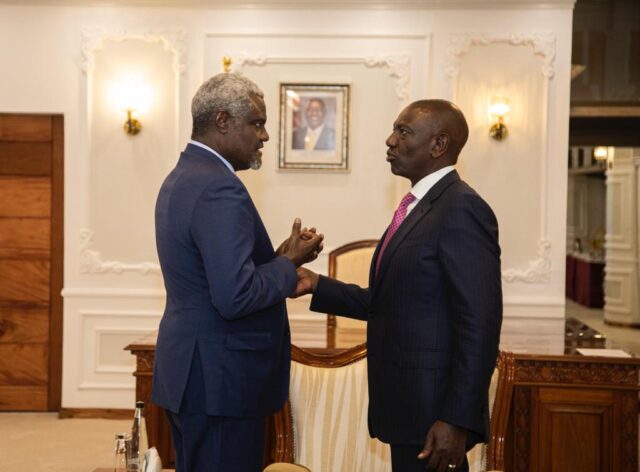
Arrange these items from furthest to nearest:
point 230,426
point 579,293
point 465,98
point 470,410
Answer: point 579,293 → point 465,98 → point 230,426 → point 470,410

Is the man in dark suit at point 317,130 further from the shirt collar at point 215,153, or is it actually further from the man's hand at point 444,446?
the man's hand at point 444,446

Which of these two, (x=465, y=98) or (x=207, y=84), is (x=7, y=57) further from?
(x=207, y=84)

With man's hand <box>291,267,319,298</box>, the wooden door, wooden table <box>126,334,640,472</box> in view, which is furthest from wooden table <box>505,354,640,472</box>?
the wooden door

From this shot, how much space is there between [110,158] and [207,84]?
146 inches

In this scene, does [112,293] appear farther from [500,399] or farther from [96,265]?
[500,399]

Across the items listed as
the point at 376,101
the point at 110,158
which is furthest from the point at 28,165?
the point at 376,101

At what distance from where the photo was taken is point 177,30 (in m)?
5.65

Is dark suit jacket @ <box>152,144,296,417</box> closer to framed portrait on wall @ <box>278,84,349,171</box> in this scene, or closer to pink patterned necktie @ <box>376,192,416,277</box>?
pink patterned necktie @ <box>376,192,416,277</box>

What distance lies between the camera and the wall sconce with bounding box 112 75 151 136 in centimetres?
563

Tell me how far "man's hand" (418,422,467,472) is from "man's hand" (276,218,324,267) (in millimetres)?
580

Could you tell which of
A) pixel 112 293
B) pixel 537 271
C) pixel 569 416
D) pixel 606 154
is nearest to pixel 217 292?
pixel 569 416

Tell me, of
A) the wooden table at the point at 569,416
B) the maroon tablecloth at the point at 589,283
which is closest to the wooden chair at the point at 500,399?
the wooden table at the point at 569,416

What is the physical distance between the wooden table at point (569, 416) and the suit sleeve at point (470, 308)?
5.59ft

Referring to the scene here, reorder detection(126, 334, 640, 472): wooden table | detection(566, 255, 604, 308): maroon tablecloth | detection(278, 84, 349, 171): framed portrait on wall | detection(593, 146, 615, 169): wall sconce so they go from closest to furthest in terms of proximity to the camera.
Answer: detection(126, 334, 640, 472): wooden table < detection(278, 84, 349, 171): framed portrait on wall < detection(593, 146, 615, 169): wall sconce < detection(566, 255, 604, 308): maroon tablecloth
